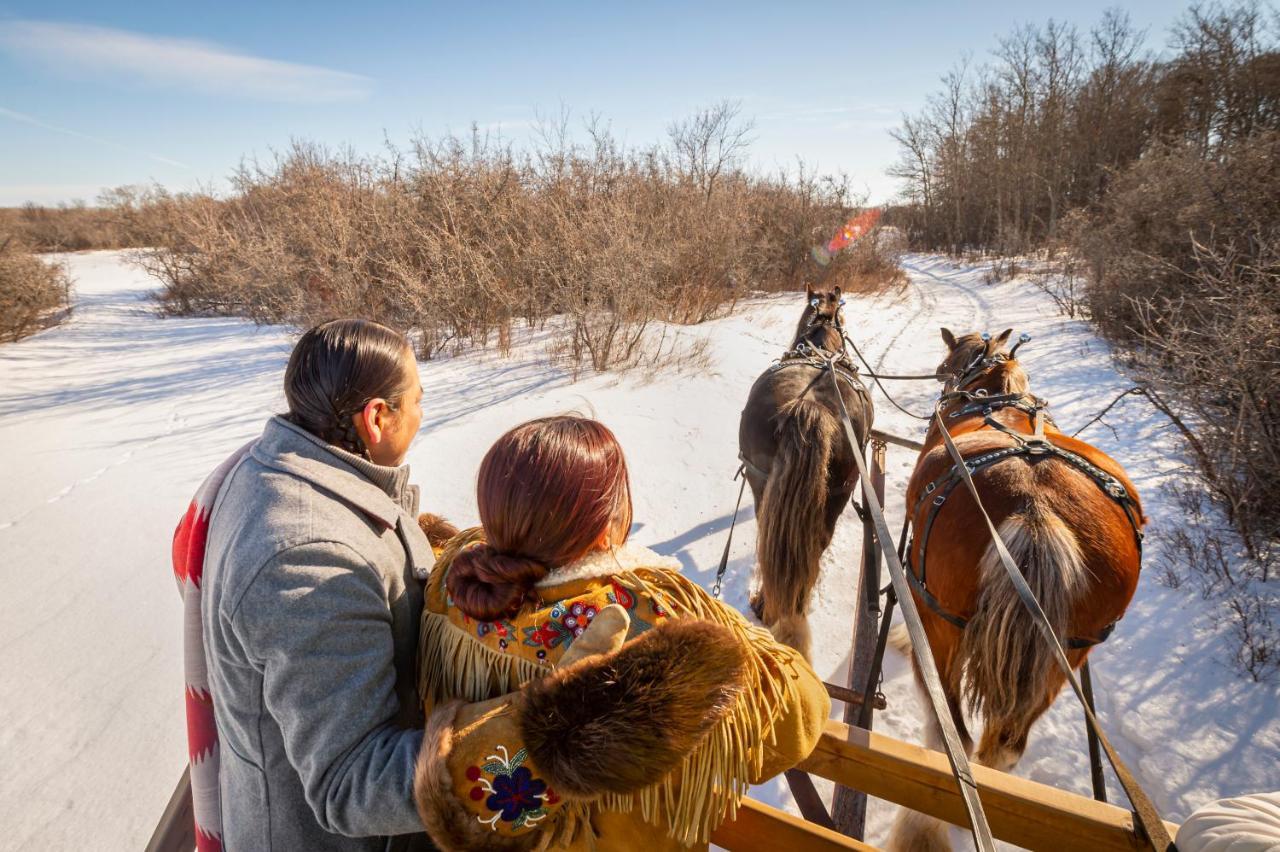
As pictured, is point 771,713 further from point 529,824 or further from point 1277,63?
point 1277,63

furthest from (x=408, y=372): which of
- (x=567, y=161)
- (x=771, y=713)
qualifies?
(x=567, y=161)

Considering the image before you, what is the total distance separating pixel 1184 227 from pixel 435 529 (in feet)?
39.5

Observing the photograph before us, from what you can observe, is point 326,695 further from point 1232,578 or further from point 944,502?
point 1232,578

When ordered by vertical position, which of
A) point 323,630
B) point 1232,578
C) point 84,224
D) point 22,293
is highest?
point 84,224

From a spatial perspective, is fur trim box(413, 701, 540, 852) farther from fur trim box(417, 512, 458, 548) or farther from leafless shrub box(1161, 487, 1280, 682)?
leafless shrub box(1161, 487, 1280, 682)

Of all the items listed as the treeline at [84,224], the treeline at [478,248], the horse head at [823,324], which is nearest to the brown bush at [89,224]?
the treeline at [84,224]

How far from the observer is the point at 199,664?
126 centimetres

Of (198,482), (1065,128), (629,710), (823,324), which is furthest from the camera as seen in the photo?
(1065,128)

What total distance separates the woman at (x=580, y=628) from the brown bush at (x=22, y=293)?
14.2m

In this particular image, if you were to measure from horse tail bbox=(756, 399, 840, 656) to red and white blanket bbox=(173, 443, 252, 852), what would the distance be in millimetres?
2471

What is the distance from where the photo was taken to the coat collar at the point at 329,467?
3.59 ft

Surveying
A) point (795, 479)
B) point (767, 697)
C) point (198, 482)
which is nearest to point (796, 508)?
point (795, 479)

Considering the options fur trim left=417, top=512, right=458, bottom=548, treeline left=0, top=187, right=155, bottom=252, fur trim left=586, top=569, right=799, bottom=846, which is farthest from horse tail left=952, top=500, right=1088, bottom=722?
treeline left=0, top=187, right=155, bottom=252

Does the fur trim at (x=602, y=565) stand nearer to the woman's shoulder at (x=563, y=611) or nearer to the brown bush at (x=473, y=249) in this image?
the woman's shoulder at (x=563, y=611)
